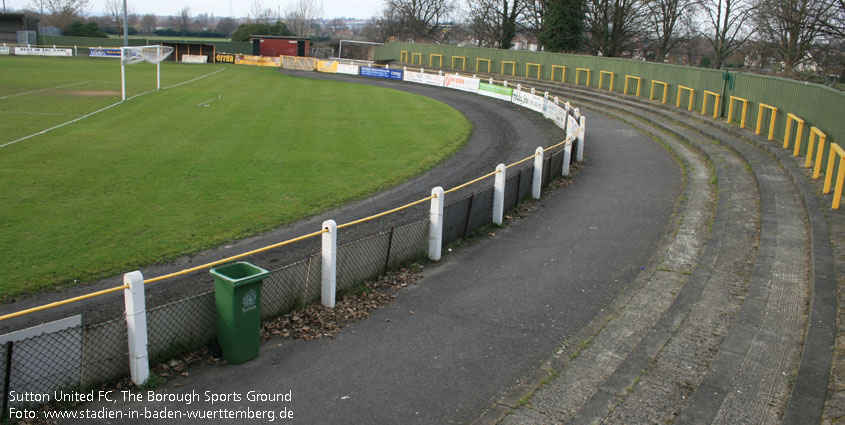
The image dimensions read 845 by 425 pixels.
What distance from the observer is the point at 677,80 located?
31.3m

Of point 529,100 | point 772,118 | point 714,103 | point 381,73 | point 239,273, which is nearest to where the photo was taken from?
point 239,273

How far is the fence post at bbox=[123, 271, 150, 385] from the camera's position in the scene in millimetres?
6992

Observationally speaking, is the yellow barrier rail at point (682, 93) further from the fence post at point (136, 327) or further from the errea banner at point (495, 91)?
the fence post at point (136, 327)

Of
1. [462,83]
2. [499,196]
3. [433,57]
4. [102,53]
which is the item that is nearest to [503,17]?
[433,57]

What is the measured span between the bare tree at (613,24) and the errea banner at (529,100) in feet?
79.0

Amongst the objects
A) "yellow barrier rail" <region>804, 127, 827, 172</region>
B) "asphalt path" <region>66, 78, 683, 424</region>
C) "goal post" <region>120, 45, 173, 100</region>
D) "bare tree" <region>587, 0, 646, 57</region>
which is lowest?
"asphalt path" <region>66, 78, 683, 424</region>

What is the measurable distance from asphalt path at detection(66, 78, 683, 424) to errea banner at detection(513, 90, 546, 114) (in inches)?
718

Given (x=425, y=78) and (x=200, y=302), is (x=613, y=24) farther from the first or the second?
(x=200, y=302)

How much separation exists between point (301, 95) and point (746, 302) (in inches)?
1282

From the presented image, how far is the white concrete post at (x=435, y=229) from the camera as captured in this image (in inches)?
474

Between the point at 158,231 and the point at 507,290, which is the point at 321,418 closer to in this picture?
the point at 507,290

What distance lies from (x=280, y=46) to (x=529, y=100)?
46348mm

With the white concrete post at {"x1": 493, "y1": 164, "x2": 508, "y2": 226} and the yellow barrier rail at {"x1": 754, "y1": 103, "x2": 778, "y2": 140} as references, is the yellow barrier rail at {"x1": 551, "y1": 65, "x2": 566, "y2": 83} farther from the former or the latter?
the white concrete post at {"x1": 493, "y1": 164, "x2": 508, "y2": 226}

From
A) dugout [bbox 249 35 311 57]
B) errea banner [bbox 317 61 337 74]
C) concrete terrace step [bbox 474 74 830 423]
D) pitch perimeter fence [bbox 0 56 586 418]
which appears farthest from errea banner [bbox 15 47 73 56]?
concrete terrace step [bbox 474 74 830 423]
